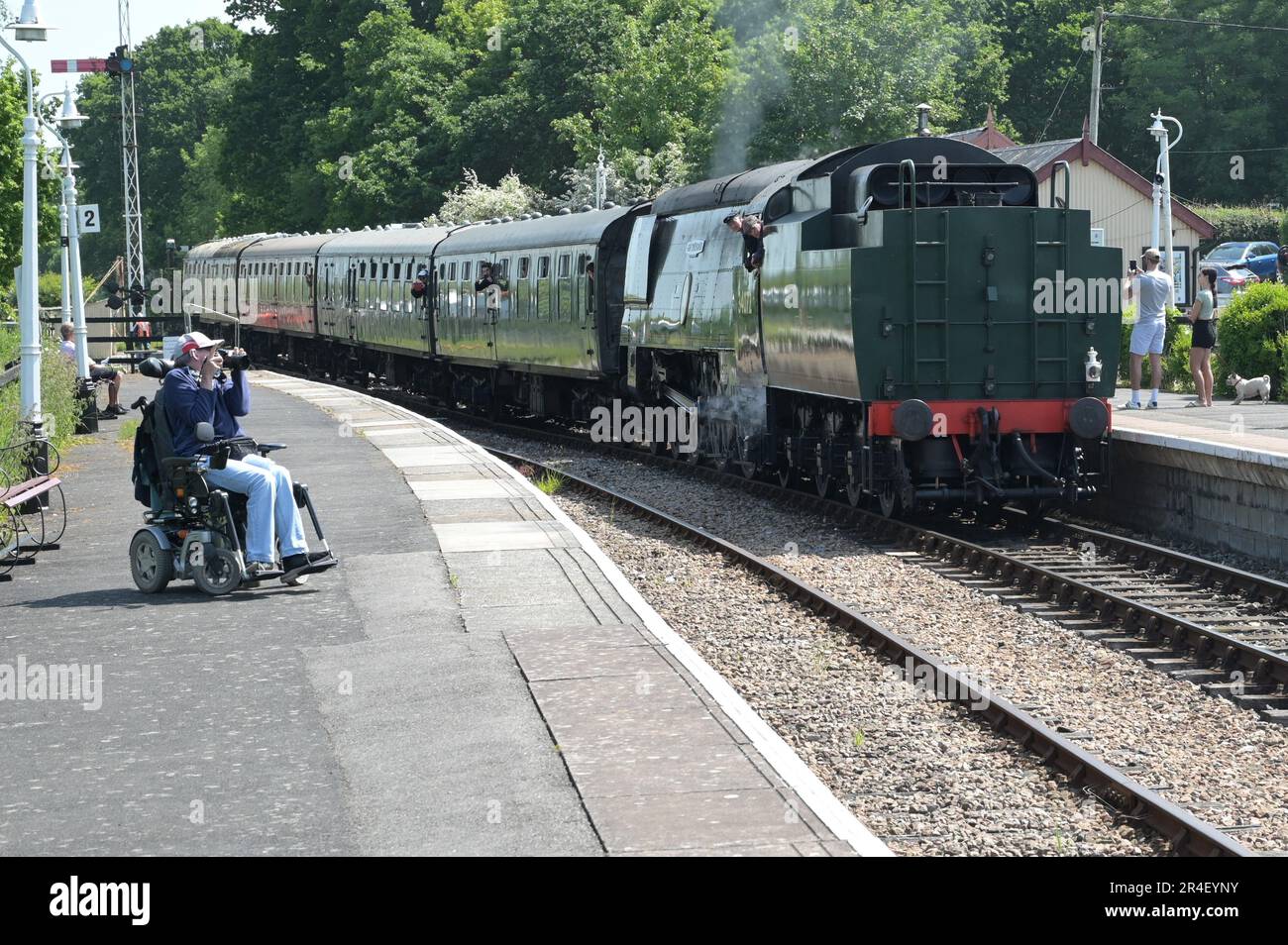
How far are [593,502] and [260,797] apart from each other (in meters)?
12.1

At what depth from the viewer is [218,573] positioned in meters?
11.5

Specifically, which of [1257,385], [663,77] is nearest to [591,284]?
[1257,385]

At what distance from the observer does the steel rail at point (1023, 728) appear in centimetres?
682

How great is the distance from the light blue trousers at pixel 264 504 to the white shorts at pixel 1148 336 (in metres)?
12.7

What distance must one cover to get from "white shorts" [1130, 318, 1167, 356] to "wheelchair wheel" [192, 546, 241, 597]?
1308cm

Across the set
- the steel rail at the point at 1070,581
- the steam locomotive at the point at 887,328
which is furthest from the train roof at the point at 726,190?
the steel rail at the point at 1070,581

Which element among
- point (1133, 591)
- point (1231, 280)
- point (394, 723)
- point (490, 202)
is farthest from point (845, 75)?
point (394, 723)

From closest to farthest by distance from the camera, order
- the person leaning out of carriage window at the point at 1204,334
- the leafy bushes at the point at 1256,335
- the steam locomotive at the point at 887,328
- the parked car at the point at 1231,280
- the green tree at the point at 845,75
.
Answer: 1. the steam locomotive at the point at 887,328
2. the person leaning out of carriage window at the point at 1204,334
3. the leafy bushes at the point at 1256,335
4. the parked car at the point at 1231,280
5. the green tree at the point at 845,75

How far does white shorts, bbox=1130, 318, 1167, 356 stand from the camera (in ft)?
69.3

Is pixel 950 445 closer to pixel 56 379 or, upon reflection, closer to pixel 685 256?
pixel 685 256

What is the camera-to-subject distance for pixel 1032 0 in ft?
274

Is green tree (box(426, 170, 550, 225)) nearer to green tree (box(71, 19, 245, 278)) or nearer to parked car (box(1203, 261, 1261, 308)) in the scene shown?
parked car (box(1203, 261, 1261, 308))

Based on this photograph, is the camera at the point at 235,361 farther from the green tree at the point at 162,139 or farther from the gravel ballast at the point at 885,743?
the green tree at the point at 162,139

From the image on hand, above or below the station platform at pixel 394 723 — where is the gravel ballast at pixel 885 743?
below
